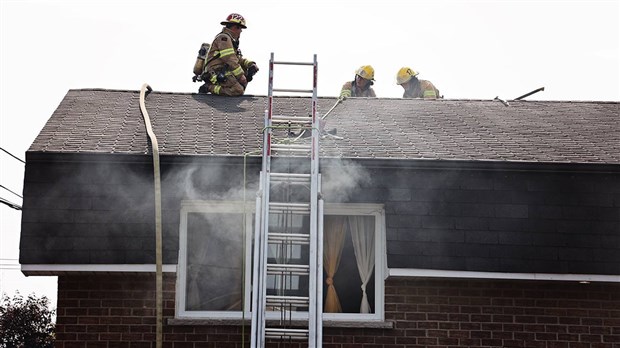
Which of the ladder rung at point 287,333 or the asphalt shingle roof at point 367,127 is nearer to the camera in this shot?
the ladder rung at point 287,333

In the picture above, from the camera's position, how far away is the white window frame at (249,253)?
9.45m

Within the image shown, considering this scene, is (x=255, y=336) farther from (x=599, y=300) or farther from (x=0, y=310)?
(x=0, y=310)

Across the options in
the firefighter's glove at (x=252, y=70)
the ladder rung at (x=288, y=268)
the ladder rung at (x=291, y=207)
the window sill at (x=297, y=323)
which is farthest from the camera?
the firefighter's glove at (x=252, y=70)

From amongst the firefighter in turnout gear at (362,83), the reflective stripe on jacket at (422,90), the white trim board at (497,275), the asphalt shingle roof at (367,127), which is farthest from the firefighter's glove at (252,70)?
the white trim board at (497,275)

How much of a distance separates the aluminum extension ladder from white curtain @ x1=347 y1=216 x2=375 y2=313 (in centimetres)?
53

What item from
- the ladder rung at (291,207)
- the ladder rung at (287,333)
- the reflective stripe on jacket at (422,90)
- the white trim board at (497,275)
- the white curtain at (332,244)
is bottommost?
the ladder rung at (287,333)

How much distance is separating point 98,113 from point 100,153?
1.99 meters

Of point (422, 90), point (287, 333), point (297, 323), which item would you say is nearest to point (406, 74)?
point (422, 90)

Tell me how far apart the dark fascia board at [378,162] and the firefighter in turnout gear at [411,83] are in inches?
219

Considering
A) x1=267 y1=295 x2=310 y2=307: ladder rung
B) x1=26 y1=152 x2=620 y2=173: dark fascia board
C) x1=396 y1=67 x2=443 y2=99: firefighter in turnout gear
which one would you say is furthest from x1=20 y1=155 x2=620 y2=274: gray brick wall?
x1=396 y1=67 x2=443 y2=99: firefighter in turnout gear

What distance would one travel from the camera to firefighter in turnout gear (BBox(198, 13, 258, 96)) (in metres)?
12.5

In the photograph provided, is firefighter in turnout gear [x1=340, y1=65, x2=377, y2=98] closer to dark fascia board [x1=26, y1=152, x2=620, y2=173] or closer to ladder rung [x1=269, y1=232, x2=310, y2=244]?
dark fascia board [x1=26, y1=152, x2=620, y2=173]

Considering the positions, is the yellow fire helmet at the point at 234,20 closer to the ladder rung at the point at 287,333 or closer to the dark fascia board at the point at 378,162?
the dark fascia board at the point at 378,162

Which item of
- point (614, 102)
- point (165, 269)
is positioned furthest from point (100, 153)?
point (614, 102)
